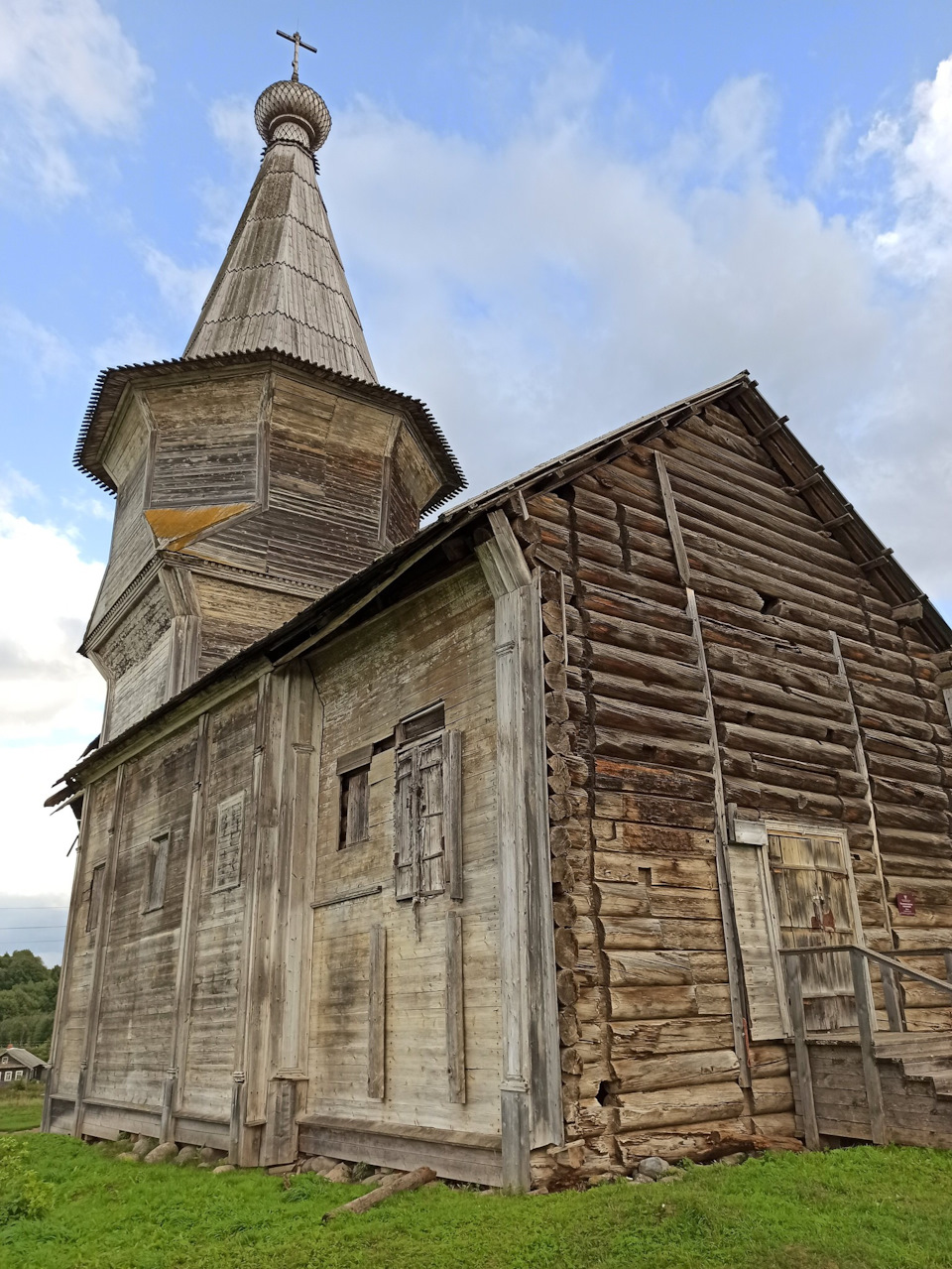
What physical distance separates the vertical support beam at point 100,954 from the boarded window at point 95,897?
24cm

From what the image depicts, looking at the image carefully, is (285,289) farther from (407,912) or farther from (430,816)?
(407,912)

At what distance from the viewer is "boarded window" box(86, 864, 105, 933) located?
709 inches

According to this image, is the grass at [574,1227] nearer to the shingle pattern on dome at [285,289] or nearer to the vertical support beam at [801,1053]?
the vertical support beam at [801,1053]

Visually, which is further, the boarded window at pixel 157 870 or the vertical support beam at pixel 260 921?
the boarded window at pixel 157 870

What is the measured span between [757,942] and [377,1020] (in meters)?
4.06

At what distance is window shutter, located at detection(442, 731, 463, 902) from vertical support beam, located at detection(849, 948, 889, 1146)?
3760 millimetres

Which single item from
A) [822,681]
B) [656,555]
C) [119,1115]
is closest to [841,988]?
[822,681]

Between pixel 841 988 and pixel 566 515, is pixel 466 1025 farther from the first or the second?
pixel 566 515

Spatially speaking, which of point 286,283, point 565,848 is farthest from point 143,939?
point 286,283

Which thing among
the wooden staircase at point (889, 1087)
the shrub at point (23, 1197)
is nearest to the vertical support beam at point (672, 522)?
the wooden staircase at point (889, 1087)

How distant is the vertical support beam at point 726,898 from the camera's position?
31.2ft

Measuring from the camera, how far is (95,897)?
60.3ft

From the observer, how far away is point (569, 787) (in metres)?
9.22

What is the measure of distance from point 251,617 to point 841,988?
13.3m
